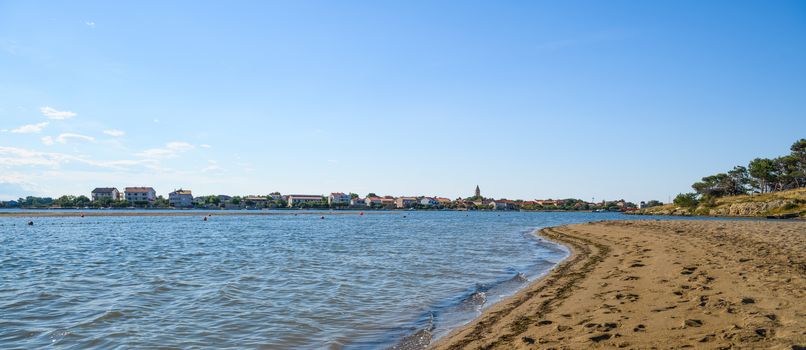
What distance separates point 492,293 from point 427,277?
3.33 m

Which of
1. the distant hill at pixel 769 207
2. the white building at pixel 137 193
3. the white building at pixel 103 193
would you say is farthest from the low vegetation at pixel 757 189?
the white building at pixel 103 193

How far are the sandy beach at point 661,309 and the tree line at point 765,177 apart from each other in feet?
368

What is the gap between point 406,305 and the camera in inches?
450

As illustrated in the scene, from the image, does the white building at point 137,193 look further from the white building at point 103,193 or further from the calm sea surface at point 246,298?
the calm sea surface at point 246,298

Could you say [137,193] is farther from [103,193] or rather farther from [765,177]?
[765,177]

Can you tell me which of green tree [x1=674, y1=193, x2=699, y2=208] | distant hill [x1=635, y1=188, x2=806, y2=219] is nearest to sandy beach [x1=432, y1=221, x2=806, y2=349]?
distant hill [x1=635, y1=188, x2=806, y2=219]

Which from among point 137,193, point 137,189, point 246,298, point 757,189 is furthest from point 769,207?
point 137,189

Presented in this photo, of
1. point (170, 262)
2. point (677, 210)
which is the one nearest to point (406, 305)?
point (170, 262)

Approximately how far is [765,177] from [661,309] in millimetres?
139795

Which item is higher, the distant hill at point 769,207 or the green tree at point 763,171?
the green tree at point 763,171

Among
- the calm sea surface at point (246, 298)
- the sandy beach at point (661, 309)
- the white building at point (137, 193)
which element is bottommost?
the calm sea surface at point (246, 298)

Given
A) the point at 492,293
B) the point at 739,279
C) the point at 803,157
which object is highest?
the point at 803,157

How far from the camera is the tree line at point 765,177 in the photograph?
355 feet

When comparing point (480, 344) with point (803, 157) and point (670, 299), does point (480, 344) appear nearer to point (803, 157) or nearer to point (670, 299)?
point (670, 299)
